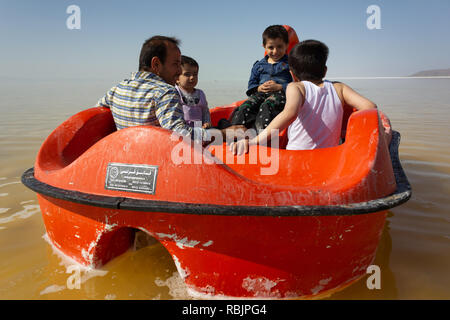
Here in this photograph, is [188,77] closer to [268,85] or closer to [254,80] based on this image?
[254,80]

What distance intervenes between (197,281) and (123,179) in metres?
0.64

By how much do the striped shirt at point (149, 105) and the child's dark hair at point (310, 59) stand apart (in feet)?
2.30

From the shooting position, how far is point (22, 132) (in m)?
6.39

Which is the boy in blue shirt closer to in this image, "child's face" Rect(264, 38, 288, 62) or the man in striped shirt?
"child's face" Rect(264, 38, 288, 62)

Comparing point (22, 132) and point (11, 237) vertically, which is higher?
point (22, 132)

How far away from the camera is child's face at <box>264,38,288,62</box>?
3032 mm

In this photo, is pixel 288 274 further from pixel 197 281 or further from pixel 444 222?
pixel 444 222

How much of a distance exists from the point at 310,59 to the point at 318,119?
1.16 feet

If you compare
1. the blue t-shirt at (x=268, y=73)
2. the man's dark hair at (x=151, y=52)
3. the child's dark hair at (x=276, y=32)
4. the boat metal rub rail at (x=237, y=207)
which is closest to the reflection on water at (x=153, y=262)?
the boat metal rub rail at (x=237, y=207)

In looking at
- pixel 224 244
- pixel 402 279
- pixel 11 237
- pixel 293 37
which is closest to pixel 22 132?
pixel 11 237

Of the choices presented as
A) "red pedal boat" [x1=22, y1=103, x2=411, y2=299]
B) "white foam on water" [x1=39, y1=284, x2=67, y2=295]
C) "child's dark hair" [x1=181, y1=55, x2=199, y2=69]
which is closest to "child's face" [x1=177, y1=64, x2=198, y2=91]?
"child's dark hair" [x1=181, y1=55, x2=199, y2=69]

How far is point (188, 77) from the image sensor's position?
10.7ft

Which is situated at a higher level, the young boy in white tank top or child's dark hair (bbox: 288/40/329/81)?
child's dark hair (bbox: 288/40/329/81)

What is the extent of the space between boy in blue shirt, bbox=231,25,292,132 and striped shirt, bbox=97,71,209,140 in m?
0.81
